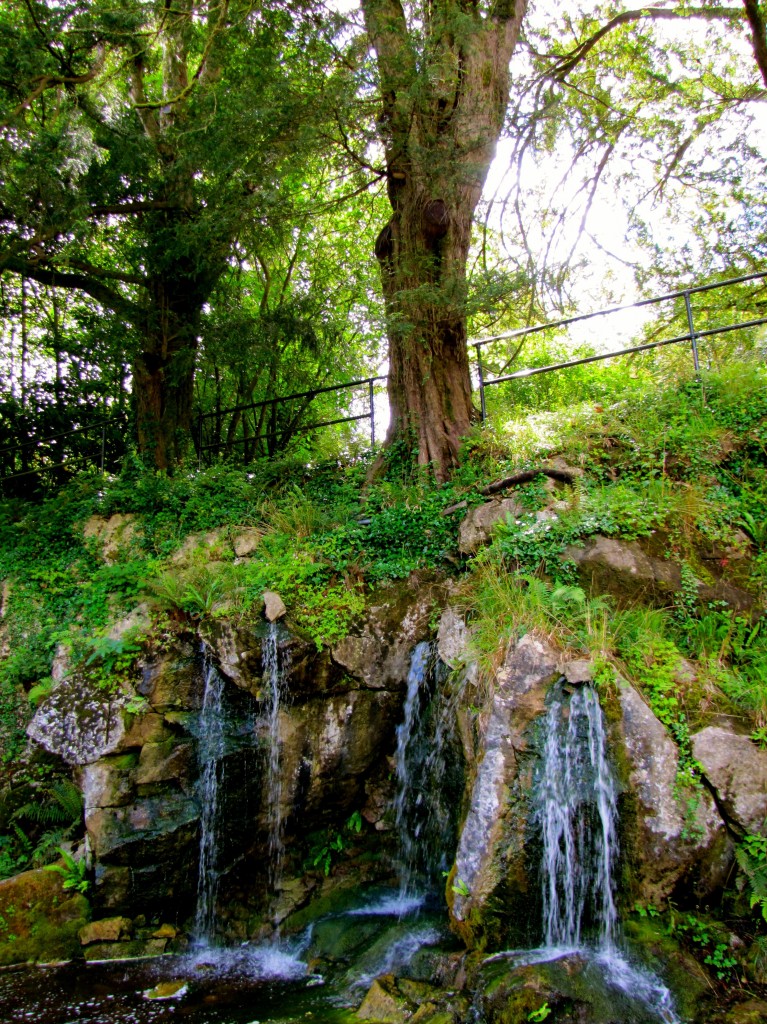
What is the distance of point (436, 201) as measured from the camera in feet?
27.1

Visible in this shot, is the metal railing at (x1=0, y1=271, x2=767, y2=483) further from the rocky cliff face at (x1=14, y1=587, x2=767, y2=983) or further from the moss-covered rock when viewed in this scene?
the moss-covered rock

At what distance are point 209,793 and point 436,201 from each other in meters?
7.06

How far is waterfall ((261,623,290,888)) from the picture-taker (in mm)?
6070

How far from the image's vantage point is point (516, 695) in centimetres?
496

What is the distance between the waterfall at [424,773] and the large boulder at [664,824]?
5.17 ft

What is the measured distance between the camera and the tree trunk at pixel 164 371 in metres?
9.77

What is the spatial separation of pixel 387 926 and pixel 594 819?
203cm

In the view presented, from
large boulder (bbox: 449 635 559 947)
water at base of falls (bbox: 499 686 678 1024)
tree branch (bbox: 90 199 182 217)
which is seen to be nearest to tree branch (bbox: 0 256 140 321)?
tree branch (bbox: 90 199 182 217)

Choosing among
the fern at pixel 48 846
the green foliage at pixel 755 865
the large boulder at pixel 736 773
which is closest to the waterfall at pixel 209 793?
the fern at pixel 48 846

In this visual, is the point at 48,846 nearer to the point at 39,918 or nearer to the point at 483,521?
the point at 39,918

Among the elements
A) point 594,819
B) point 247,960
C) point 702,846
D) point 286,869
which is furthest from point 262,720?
point 702,846

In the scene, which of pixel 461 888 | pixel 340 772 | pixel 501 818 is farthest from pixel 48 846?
pixel 501 818

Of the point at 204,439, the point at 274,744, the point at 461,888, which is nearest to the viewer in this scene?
the point at 461,888

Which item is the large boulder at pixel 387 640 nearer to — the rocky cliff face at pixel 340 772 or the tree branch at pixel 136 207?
the rocky cliff face at pixel 340 772
